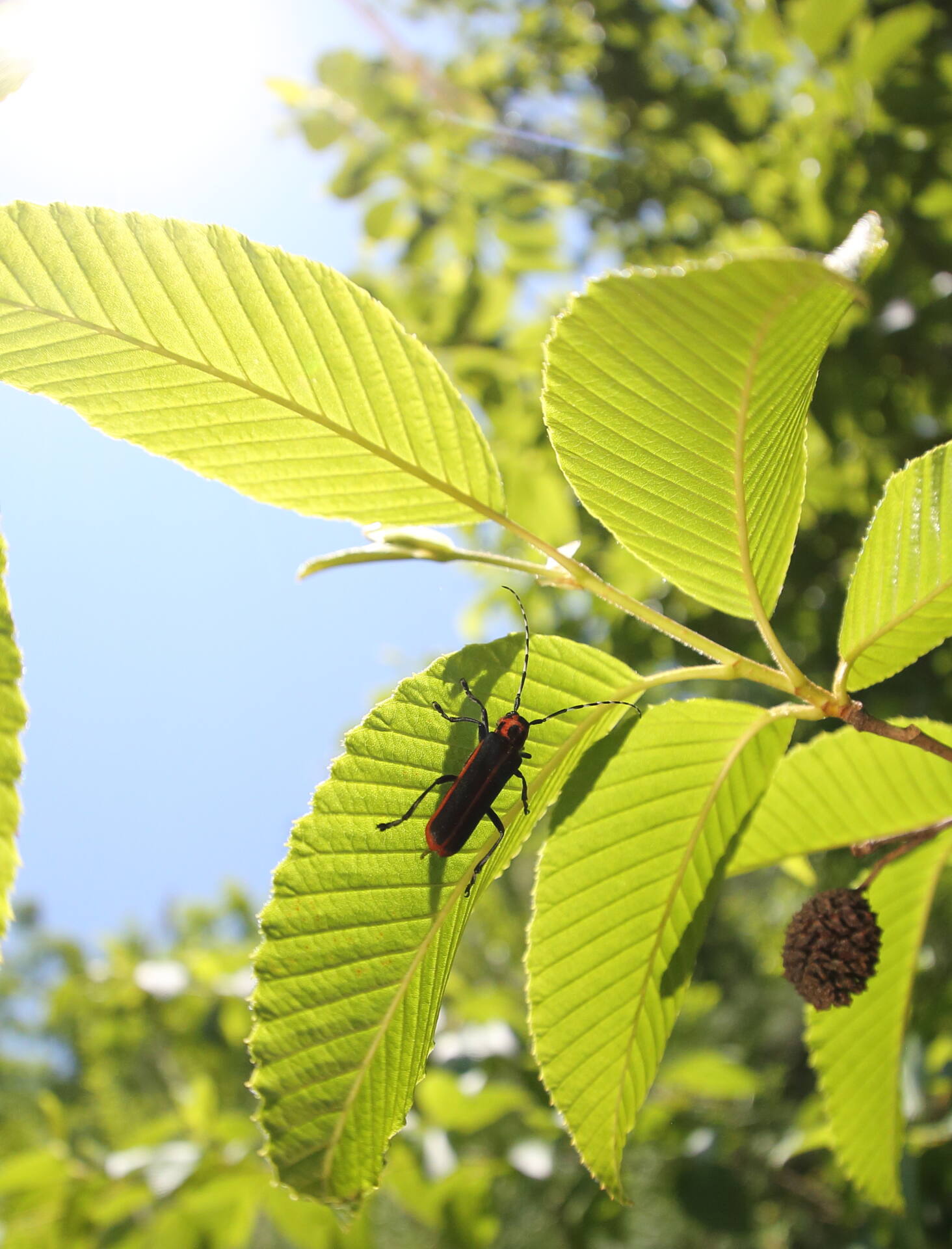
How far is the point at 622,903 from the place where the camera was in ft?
3.63

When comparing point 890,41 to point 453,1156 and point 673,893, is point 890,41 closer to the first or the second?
point 673,893

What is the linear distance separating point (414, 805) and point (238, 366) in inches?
18.7

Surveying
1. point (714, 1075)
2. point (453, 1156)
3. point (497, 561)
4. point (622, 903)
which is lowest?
point (453, 1156)

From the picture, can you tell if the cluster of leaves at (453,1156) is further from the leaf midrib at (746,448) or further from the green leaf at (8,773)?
the green leaf at (8,773)

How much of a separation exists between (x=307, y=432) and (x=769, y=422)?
0.47 metres

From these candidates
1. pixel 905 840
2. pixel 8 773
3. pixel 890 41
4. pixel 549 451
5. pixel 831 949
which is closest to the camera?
pixel 8 773

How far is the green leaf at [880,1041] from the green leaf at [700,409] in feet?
2.14

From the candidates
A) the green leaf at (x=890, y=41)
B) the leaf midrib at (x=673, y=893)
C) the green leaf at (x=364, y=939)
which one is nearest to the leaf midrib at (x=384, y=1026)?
the green leaf at (x=364, y=939)

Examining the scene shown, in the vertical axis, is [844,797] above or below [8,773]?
below

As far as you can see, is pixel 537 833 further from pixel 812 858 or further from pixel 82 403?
pixel 82 403

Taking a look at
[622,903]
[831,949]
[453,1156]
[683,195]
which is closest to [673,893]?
[622,903]

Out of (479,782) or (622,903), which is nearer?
(479,782)

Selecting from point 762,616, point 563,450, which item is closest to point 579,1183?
point 762,616

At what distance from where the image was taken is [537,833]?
4.41 metres
